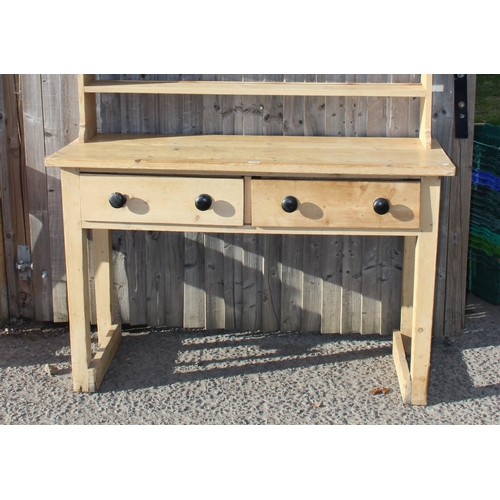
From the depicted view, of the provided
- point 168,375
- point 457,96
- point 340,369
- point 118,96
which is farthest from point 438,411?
point 118,96

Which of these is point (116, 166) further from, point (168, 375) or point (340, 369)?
point (340, 369)

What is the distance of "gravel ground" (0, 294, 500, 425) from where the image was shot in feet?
11.5

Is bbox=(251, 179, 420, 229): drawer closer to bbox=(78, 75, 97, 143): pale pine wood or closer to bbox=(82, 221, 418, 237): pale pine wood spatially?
bbox=(82, 221, 418, 237): pale pine wood

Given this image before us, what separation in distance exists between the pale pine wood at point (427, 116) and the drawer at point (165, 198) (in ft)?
3.17

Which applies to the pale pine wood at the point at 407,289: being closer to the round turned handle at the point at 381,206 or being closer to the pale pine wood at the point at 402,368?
the pale pine wood at the point at 402,368

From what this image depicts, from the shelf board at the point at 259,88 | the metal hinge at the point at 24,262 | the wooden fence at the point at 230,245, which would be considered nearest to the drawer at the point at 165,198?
the shelf board at the point at 259,88

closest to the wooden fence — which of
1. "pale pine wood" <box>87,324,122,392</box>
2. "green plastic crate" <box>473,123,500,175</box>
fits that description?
"pale pine wood" <box>87,324,122,392</box>

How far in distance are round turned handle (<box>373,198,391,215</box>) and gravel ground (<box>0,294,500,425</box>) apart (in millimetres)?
920

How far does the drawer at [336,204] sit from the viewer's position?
131 inches

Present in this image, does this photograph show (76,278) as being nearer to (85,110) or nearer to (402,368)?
(85,110)

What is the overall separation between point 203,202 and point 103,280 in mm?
1020

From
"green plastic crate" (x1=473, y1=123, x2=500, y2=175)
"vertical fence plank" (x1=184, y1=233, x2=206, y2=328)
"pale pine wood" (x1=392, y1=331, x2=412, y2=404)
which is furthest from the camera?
"green plastic crate" (x1=473, y1=123, x2=500, y2=175)

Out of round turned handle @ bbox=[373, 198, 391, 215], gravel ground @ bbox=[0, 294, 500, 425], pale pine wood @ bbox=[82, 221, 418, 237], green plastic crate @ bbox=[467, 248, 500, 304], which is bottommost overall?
gravel ground @ bbox=[0, 294, 500, 425]

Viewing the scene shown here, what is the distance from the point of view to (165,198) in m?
3.38
